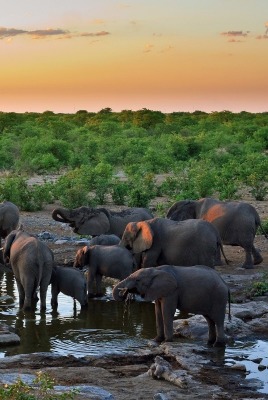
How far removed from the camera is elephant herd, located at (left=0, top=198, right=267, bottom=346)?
32.7ft

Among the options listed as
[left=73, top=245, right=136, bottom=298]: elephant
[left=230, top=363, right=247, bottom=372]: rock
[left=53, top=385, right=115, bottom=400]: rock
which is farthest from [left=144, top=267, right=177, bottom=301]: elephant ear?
[left=73, top=245, right=136, bottom=298]: elephant

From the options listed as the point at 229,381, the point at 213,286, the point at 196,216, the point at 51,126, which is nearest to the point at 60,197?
the point at 196,216

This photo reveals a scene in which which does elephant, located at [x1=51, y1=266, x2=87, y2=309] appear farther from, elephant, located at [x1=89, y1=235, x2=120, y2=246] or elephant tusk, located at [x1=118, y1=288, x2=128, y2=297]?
elephant tusk, located at [x1=118, y1=288, x2=128, y2=297]

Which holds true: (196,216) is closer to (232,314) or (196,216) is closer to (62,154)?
(232,314)

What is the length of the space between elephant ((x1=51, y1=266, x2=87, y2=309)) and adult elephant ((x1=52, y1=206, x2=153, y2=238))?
2.85m

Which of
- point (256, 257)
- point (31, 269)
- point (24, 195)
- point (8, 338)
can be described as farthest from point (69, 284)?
point (24, 195)

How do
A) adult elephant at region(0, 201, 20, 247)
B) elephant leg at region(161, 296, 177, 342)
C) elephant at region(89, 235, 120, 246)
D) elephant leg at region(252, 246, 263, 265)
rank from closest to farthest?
elephant leg at region(161, 296, 177, 342) → elephant at region(89, 235, 120, 246) → elephant leg at region(252, 246, 263, 265) → adult elephant at region(0, 201, 20, 247)

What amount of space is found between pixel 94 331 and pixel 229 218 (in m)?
4.91

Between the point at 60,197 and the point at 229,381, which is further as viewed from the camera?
the point at 60,197

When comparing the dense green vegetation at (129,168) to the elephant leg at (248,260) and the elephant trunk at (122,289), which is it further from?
the elephant trunk at (122,289)

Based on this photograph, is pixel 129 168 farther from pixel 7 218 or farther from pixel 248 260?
pixel 248 260

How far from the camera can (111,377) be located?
8.55m

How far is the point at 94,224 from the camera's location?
603 inches

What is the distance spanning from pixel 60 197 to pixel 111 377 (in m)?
15.5
